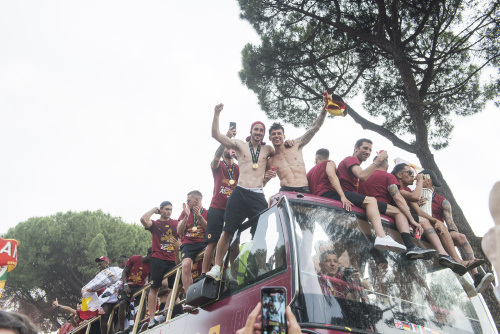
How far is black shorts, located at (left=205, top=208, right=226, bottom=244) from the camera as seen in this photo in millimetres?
4824

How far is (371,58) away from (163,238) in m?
7.41

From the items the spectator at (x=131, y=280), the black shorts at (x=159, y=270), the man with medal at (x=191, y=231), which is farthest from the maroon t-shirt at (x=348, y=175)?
the spectator at (x=131, y=280)

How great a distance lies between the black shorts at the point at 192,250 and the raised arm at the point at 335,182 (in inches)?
81.6

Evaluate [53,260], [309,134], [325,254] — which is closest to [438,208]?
[309,134]

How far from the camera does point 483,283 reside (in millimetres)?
4223

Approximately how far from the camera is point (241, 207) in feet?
14.8

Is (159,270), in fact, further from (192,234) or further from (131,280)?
(131,280)

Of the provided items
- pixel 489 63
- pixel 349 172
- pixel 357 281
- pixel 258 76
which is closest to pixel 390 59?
pixel 489 63

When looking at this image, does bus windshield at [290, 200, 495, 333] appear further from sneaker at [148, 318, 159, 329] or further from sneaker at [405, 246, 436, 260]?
sneaker at [148, 318, 159, 329]

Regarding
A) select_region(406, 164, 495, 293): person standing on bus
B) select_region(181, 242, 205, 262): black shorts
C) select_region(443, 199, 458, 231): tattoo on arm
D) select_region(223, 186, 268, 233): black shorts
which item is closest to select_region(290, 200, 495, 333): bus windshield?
select_region(406, 164, 495, 293): person standing on bus

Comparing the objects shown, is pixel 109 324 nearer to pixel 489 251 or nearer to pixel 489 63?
pixel 489 251

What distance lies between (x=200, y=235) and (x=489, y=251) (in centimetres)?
528

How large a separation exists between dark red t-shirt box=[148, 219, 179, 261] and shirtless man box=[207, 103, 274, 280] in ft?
8.65

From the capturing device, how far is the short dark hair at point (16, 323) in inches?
58.8
